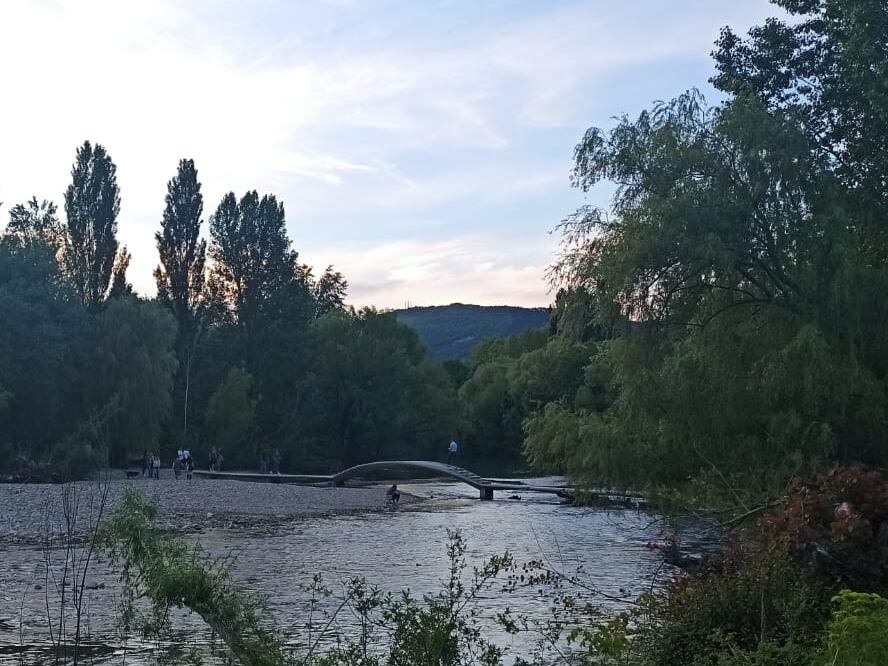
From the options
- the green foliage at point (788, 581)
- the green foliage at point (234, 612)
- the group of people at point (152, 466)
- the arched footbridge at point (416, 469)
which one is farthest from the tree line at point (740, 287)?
the group of people at point (152, 466)

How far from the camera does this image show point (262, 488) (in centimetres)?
3706

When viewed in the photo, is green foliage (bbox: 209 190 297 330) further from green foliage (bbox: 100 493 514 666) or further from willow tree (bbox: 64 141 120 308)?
green foliage (bbox: 100 493 514 666)

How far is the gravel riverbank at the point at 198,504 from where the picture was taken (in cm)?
2359

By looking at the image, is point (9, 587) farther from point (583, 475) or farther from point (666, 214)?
point (666, 214)

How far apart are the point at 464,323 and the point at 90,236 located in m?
A: 123

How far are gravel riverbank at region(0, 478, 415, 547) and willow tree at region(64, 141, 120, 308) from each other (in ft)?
46.4

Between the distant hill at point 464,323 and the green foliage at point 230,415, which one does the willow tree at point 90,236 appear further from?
the distant hill at point 464,323

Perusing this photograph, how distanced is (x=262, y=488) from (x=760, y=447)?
24.5 m

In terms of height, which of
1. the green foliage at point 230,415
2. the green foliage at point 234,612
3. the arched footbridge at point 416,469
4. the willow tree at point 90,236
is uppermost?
the willow tree at point 90,236

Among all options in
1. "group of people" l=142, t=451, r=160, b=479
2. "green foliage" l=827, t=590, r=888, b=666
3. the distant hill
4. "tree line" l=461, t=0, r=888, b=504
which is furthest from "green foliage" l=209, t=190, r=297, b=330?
the distant hill

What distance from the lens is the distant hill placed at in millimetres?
155950

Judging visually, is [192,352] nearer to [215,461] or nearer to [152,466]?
[215,461]

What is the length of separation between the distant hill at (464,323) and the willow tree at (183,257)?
94353mm

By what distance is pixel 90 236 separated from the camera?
156 feet
